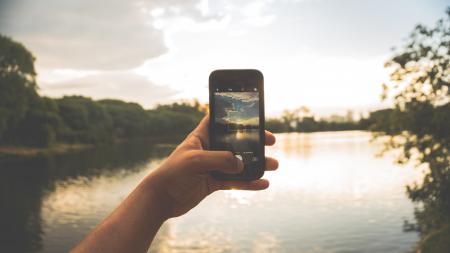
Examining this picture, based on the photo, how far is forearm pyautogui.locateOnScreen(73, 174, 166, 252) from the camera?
2.10 meters

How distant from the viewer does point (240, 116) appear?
3.84 meters

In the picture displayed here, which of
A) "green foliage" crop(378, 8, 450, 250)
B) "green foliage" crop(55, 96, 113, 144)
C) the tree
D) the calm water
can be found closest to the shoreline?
"green foliage" crop(55, 96, 113, 144)

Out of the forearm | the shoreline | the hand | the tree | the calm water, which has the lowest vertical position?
the calm water

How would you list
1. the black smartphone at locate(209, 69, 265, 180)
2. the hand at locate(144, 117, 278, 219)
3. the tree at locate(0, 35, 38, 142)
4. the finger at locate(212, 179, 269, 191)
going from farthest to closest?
the tree at locate(0, 35, 38, 142) < the black smartphone at locate(209, 69, 265, 180) < the finger at locate(212, 179, 269, 191) < the hand at locate(144, 117, 278, 219)

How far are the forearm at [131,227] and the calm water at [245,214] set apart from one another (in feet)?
83.6

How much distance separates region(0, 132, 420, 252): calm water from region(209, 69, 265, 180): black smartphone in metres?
24.3

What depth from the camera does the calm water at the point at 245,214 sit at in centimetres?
2789

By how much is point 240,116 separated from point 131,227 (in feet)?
6.21

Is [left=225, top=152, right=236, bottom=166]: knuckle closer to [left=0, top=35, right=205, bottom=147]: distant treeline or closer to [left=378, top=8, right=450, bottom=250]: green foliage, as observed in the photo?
[left=378, top=8, right=450, bottom=250]: green foliage

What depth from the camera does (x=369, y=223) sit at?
1275 inches

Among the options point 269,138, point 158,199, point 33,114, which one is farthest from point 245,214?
point 33,114

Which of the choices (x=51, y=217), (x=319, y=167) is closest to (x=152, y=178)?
(x=51, y=217)

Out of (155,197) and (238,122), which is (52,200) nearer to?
(238,122)

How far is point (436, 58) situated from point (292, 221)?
63.9 ft
